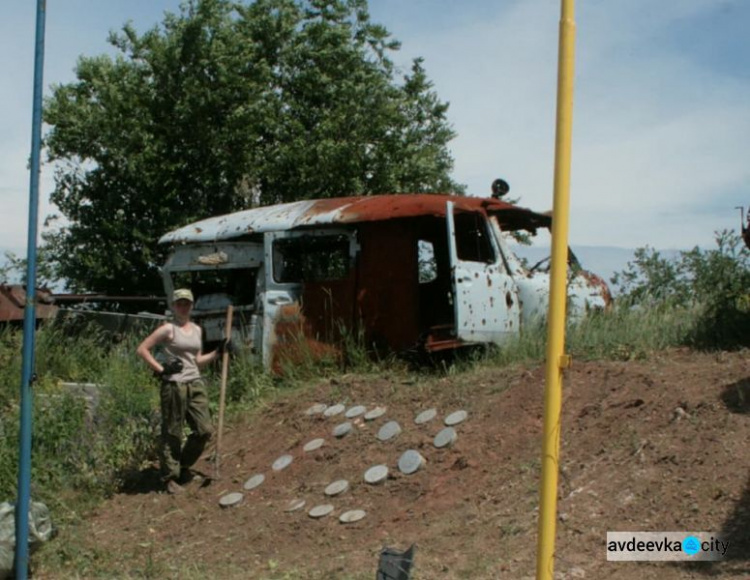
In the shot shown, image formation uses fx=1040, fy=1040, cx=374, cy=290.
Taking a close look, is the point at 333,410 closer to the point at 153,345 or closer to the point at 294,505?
the point at 294,505

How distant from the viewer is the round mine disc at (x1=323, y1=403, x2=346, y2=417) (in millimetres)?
9607

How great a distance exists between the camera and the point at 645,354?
363 inches

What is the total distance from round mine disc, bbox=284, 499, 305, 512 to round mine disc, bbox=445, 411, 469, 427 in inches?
54.2

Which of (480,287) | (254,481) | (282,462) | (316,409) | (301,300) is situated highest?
(480,287)

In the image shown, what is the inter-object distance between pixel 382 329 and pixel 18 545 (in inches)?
182

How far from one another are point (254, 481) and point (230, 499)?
0.30 m

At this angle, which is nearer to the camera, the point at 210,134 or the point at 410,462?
the point at 410,462

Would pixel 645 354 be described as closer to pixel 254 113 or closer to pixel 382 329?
pixel 382 329

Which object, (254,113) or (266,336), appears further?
(254,113)

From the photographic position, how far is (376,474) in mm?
Result: 8242

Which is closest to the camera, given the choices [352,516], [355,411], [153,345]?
[352,516]

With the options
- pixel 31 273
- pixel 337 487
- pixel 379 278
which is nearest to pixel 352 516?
pixel 337 487

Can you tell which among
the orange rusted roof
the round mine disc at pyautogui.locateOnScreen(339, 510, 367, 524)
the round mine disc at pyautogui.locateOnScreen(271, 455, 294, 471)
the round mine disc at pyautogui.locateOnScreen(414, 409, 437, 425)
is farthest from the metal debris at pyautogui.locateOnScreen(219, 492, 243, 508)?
the orange rusted roof

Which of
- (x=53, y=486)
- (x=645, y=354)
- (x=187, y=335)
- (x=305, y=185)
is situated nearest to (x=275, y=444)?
(x=187, y=335)
